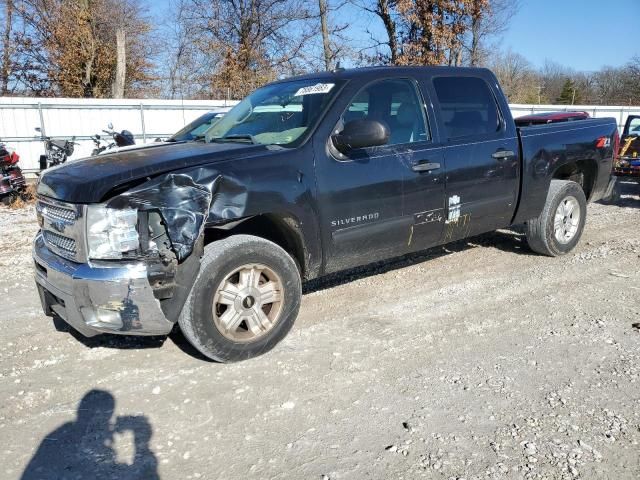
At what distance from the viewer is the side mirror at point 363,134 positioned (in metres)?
3.81

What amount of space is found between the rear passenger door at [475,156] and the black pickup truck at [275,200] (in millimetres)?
14

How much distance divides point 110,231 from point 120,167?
0.46 m

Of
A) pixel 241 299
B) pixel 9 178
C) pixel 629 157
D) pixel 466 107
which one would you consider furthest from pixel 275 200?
pixel 629 157

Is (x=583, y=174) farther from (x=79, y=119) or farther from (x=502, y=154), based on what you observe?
(x=79, y=119)

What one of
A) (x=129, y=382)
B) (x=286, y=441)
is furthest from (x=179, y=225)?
Answer: (x=286, y=441)

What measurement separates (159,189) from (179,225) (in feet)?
0.81

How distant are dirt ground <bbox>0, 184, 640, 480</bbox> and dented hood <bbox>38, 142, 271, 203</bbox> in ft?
3.96

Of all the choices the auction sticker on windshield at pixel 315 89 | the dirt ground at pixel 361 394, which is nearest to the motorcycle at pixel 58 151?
the dirt ground at pixel 361 394

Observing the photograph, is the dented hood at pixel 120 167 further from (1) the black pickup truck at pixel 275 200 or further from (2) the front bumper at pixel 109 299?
(2) the front bumper at pixel 109 299

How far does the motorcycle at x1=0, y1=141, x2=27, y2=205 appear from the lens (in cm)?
956

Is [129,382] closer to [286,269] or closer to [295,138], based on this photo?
[286,269]

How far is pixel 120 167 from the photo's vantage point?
11.1ft

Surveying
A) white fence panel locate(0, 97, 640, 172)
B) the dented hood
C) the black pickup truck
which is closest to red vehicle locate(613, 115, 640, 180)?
the black pickup truck

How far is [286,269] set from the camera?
3.73 metres
